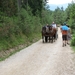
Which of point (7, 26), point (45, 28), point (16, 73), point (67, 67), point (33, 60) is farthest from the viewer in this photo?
point (45, 28)

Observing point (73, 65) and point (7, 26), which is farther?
point (7, 26)

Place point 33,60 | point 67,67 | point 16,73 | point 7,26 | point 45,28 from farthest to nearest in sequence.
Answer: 1. point 45,28
2. point 7,26
3. point 33,60
4. point 67,67
5. point 16,73

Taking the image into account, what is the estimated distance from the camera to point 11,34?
1992 cm

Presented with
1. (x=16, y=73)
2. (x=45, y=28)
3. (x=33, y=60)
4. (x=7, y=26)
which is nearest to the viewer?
(x=16, y=73)

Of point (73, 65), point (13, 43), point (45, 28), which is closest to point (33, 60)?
point (73, 65)

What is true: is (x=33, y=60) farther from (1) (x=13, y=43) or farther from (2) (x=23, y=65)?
(1) (x=13, y=43)

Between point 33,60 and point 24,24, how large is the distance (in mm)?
12323

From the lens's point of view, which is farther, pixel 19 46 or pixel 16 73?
pixel 19 46

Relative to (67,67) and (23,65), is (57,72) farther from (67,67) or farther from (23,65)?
(23,65)

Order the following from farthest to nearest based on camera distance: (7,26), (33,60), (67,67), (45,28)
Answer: (45,28)
(7,26)
(33,60)
(67,67)

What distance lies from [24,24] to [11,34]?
234 inches

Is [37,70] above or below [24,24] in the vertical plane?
below

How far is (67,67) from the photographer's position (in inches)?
460

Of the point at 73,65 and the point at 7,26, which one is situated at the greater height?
the point at 7,26
